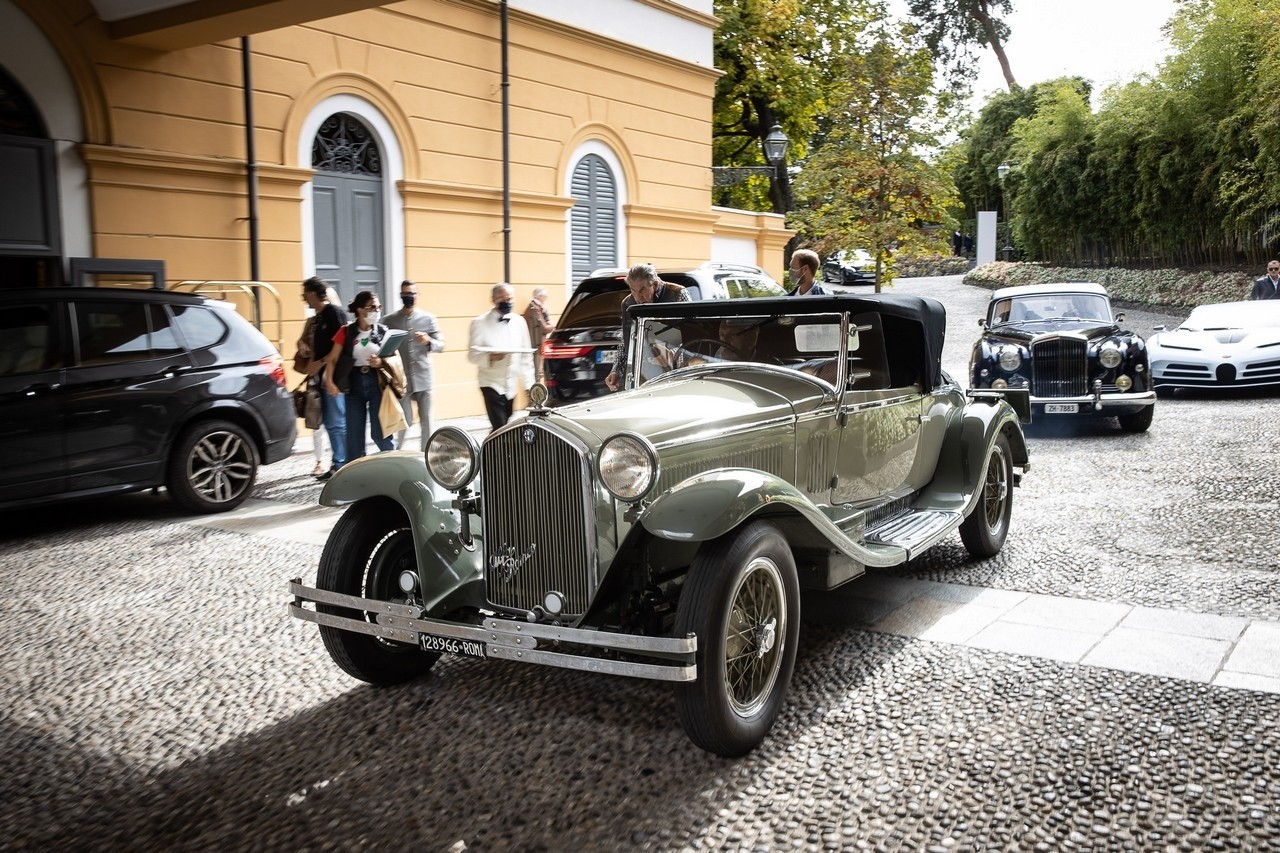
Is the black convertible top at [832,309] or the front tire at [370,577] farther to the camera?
the black convertible top at [832,309]

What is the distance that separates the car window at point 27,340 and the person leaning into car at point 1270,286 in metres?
15.2

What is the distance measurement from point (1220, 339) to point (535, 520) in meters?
12.9

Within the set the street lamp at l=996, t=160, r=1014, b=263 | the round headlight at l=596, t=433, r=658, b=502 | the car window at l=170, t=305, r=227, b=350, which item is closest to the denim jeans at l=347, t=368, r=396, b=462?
the car window at l=170, t=305, r=227, b=350

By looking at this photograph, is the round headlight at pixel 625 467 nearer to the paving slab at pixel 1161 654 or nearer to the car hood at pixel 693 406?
the car hood at pixel 693 406

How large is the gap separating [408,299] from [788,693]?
19.5 feet

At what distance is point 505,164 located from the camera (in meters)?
13.2

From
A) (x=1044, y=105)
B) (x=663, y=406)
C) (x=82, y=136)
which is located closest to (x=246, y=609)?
(x=663, y=406)

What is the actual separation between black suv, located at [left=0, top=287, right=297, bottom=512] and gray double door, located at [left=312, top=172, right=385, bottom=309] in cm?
364

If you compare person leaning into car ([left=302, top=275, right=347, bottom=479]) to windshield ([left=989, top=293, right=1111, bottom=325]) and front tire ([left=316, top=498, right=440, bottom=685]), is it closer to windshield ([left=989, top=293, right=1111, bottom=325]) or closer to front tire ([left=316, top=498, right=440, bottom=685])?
front tire ([left=316, top=498, right=440, bottom=685])

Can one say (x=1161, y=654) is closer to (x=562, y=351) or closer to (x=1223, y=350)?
(x=562, y=351)

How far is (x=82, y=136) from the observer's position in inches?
370

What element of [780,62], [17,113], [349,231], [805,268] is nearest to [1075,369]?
[805,268]

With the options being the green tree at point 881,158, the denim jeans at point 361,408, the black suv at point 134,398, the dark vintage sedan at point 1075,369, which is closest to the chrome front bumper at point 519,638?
the black suv at point 134,398

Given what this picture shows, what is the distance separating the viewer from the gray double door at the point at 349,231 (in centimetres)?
1148
